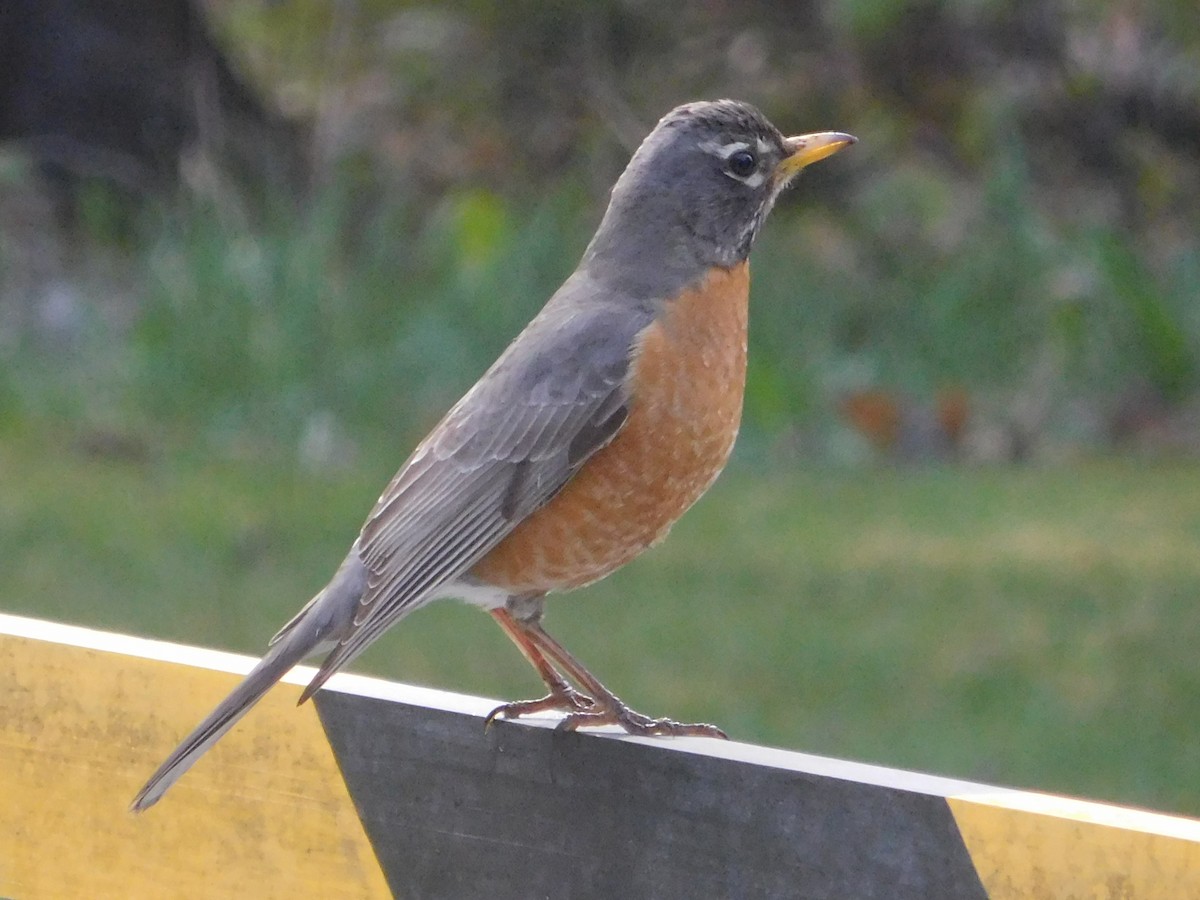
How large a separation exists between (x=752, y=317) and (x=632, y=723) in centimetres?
507

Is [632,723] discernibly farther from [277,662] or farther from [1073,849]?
[1073,849]

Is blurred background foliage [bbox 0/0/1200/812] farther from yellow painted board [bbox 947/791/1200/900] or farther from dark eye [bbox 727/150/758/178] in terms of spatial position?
yellow painted board [bbox 947/791/1200/900]

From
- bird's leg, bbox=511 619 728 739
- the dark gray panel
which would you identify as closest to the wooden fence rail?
the dark gray panel

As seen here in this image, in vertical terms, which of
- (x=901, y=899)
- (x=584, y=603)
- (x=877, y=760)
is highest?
(x=901, y=899)

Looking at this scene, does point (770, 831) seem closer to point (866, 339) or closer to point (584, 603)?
point (584, 603)

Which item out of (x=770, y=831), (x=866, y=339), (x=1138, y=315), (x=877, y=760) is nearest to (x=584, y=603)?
(x=877, y=760)

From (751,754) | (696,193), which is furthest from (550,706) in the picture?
(696,193)

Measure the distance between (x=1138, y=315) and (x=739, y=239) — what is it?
466 centimetres

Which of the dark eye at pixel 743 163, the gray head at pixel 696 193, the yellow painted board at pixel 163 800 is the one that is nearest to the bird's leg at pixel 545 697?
the yellow painted board at pixel 163 800

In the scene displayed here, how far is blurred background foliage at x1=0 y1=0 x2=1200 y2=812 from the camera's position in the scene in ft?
20.1

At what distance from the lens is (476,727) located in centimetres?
262

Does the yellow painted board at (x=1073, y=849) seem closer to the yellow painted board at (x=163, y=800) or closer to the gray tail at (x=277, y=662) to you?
the yellow painted board at (x=163, y=800)

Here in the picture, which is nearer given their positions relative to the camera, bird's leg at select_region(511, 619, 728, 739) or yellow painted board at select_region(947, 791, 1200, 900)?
yellow painted board at select_region(947, 791, 1200, 900)

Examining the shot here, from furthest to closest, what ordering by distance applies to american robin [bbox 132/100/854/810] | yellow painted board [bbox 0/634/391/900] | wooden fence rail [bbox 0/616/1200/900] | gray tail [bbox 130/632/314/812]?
american robin [bbox 132/100/854/810], yellow painted board [bbox 0/634/391/900], gray tail [bbox 130/632/314/812], wooden fence rail [bbox 0/616/1200/900]
